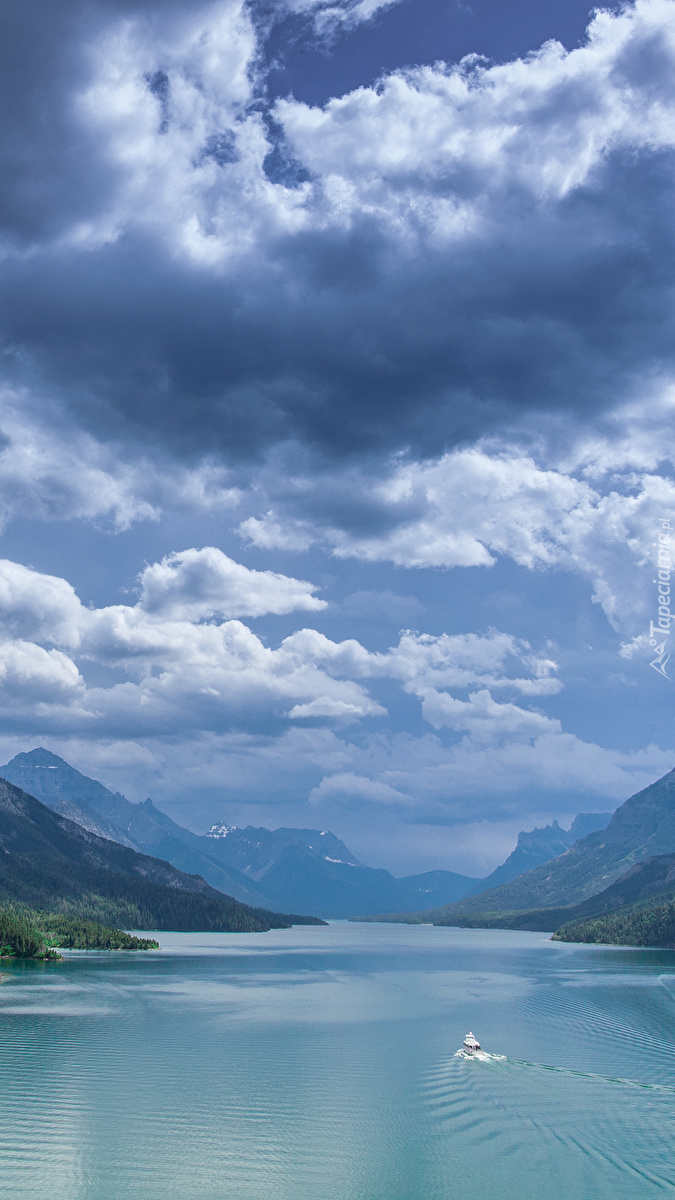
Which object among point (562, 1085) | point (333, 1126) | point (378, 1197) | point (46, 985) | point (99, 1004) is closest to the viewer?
point (378, 1197)

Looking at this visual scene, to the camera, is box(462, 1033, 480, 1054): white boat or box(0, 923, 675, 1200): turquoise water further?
box(462, 1033, 480, 1054): white boat

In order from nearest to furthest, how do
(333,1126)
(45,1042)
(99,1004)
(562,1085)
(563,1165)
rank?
(563,1165) < (333,1126) < (562,1085) < (45,1042) < (99,1004)

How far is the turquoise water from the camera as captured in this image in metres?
53.0

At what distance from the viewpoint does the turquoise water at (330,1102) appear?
53.0 metres

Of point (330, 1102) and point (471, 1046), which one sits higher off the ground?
point (330, 1102)

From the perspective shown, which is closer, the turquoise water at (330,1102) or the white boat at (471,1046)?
the turquoise water at (330,1102)

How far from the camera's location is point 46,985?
15875 centimetres

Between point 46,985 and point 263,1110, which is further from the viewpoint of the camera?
point 46,985

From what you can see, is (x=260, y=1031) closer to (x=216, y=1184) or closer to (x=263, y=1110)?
(x=263, y=1110)

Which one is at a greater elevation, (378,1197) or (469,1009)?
(378,1197)

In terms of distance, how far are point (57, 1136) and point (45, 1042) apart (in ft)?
126

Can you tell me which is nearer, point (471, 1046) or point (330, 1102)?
point (330, 1102)

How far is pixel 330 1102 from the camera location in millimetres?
71250

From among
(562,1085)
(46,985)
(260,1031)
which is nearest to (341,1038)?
(260,1031)
